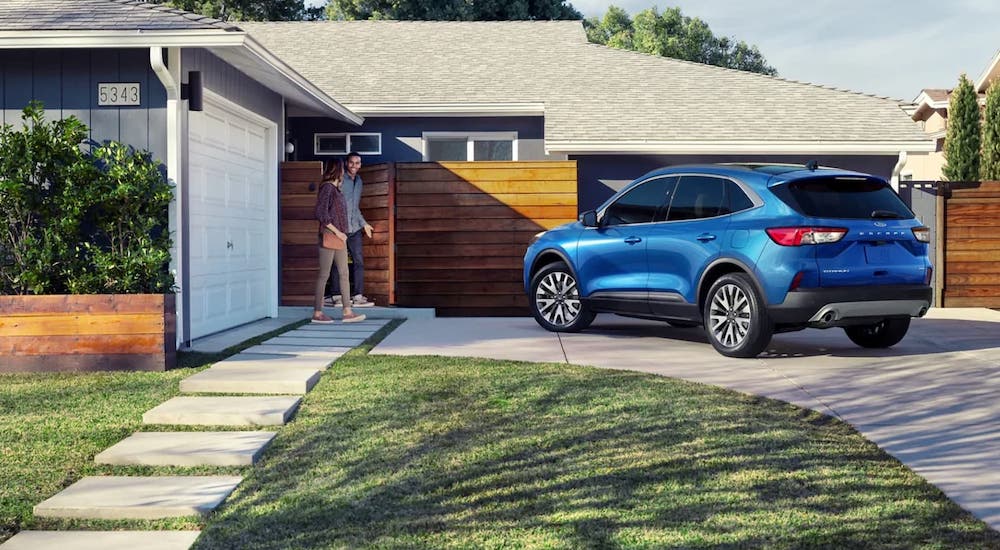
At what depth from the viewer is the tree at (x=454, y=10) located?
3556 centimetres

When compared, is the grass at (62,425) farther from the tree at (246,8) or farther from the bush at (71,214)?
the tree at (246,8)

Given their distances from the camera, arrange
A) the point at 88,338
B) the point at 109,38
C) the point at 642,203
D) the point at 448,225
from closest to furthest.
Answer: the point at 88,338, the point at 109,38, the point at 642,203, the point at 448,225

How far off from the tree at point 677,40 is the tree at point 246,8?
14864mm

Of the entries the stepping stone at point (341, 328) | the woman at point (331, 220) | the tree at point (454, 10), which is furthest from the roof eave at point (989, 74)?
the stepping stone at point (341, 328)

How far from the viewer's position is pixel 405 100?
58.5 feet

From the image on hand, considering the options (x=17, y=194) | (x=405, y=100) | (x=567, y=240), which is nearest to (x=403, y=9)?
(x=405, y=100)

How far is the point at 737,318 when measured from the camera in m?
9.77

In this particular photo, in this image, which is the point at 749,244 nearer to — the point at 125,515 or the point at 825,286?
the point at 825,286

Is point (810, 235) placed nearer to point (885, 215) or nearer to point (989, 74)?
point (885, 215)

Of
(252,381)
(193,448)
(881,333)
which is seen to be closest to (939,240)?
(881,333)

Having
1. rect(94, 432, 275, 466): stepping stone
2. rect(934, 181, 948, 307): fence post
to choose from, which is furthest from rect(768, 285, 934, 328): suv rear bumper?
rect(934, 181, 948, 307): fence post

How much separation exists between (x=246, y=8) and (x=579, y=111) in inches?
921

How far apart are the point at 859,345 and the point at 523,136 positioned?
8.72 metres

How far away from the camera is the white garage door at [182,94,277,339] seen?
10.9 metres
